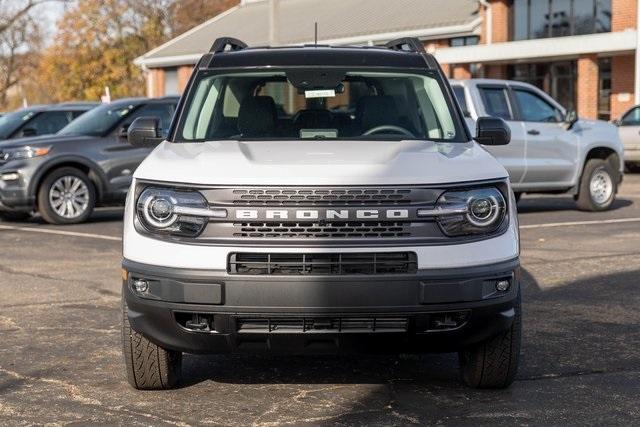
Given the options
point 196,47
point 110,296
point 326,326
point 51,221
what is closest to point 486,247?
point 326,326

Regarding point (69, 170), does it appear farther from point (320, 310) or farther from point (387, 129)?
point (320, 310)

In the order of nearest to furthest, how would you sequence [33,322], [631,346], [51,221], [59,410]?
[59,410], [631,346], [33,322], [51,221]

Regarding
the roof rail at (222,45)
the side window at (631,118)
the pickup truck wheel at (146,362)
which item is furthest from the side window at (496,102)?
the side window at (631,118)

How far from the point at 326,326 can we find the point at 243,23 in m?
48.2

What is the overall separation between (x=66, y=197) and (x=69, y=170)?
1.20 feet

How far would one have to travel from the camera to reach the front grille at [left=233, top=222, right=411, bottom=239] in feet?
16.7

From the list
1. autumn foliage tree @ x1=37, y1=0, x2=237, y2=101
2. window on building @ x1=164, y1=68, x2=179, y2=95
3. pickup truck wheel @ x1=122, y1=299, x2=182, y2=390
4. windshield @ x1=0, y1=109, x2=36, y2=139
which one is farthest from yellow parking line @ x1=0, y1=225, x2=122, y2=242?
autumn foliage tree @ x1=37, y1=0, x2=237, y2=101

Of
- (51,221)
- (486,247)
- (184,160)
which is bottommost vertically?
(51,221)


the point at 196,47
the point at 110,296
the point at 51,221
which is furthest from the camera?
the point at 196,47

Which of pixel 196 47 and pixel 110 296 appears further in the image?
pixel 196 47

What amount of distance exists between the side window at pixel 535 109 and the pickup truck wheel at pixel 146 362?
412 inches

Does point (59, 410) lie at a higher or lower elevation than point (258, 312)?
lower

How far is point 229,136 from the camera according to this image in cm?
641

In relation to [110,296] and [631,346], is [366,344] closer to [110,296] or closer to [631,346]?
[631,346]
